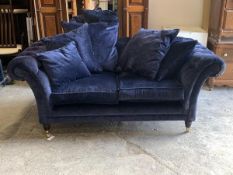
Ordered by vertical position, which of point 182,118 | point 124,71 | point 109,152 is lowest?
point 109,152

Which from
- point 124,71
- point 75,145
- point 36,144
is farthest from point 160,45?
point 36,144

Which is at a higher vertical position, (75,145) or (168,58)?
(168,58)

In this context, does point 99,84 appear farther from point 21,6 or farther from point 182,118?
point 21,6

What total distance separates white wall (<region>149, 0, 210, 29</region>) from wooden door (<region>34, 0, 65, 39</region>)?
1.28m

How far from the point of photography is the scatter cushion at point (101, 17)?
285 cm

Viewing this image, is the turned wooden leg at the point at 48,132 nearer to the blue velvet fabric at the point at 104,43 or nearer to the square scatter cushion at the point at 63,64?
the square scatter cushion at the point at 63,64

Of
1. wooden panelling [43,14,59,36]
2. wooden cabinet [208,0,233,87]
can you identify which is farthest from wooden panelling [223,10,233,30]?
wooden panelling [43,14,59,36]

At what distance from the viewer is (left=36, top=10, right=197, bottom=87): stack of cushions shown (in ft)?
7.86

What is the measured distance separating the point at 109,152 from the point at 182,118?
0.71 meters

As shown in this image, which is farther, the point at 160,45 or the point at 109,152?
the point at 160,45

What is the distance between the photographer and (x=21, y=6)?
13.8 ft

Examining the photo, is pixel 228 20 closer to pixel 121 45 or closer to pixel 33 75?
pixel 121 45

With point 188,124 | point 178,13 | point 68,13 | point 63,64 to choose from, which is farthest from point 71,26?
point 178,13

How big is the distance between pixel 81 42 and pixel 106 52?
0.29 meters
